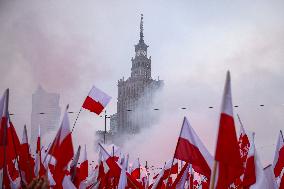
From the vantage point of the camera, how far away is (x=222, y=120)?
4.69 meters

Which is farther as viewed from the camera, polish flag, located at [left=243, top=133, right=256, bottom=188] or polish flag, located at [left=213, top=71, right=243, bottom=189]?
Answer: polish flag, located at [left=243, top=133, right=256, bottom=188]

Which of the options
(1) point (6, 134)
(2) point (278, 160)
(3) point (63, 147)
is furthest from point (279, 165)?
(1) point (6, 134)

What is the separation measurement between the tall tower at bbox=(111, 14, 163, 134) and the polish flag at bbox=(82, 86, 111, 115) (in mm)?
59419

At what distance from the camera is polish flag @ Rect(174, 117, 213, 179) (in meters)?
6.33

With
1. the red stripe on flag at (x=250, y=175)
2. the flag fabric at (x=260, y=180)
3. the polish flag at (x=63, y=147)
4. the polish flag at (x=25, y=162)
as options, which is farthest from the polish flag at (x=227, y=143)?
the polish flag at (x=25, y=162)

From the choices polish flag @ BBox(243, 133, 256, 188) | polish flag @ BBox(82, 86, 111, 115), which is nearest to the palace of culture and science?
polish flag @ BBox(82, 86, 111, 115)

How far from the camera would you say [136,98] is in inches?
2894

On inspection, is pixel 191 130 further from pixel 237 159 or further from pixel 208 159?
pixel 237 159

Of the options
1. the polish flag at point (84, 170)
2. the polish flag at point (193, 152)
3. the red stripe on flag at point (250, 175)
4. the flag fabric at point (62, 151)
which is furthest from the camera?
the polish flag at point (84, 170)

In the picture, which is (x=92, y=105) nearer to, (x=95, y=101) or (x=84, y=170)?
(x=95, y=101)

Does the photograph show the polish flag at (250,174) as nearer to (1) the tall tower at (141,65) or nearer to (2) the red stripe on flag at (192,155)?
(2) the red stripe on flag at (192,155)

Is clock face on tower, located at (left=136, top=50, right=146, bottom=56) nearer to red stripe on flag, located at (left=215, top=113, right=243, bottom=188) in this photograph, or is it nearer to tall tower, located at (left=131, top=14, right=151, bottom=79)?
tall tower, located at (left=131, top=14, right=151, bottom=79)

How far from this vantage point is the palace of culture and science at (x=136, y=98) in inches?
2816

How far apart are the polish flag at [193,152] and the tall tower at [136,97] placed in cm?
6349
